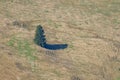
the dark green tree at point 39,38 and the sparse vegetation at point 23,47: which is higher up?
the dark green tree at point 39,38

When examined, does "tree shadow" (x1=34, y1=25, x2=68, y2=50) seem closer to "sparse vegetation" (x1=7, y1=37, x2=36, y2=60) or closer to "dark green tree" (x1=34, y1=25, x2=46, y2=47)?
"dark green tree" (x1=34, y1=25, x2=46, y2=47)

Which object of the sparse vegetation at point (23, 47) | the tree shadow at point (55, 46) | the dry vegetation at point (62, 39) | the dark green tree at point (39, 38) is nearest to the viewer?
the dry vegetation at point (62, 39)

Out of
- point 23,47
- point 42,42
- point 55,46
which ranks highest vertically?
point 42,42

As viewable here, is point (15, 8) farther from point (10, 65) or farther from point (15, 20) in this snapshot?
point (10, 65)

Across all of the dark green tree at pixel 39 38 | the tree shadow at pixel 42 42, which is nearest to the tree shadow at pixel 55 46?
the tree shadow at pixel 42 42

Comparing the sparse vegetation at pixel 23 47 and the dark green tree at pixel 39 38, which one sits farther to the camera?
the dark green tree at pixel 39 38

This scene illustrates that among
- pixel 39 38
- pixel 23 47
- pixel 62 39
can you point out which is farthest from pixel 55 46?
pixel 23 47

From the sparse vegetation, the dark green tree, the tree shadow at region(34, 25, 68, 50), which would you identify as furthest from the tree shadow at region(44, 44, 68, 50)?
the sparse vegetation

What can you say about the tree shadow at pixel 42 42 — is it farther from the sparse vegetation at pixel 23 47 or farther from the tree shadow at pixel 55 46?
the sparse vegetation at pixel 23 47

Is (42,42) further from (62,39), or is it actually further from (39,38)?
(62,39)
